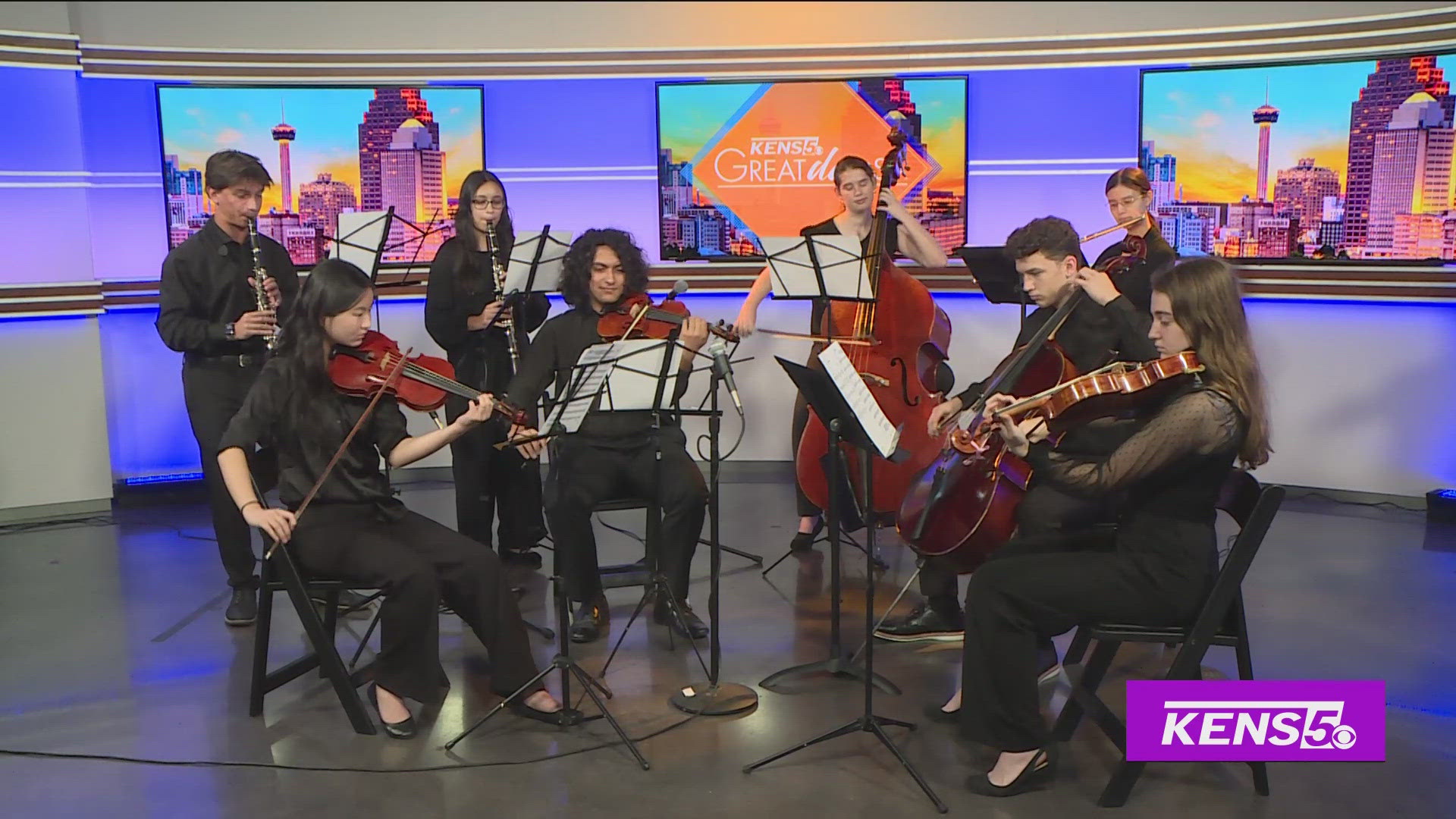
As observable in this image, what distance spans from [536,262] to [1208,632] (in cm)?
243

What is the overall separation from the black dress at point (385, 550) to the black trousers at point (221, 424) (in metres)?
1.02

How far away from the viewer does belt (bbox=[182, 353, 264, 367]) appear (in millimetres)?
4172

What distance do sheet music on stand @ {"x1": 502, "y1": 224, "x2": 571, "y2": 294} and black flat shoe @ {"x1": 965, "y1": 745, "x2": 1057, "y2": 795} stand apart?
2197 millimetres

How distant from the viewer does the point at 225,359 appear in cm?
419

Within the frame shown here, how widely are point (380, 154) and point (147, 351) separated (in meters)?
1.49

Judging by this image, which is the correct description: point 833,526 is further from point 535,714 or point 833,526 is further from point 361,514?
point 361,514

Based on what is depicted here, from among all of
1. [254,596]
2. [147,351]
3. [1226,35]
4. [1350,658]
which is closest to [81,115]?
[147,351]

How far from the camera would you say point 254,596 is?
4203 mm

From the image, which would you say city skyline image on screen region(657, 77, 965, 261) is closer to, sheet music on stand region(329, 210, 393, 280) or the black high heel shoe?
sheet music on stand region(329, 210, 393, 280)

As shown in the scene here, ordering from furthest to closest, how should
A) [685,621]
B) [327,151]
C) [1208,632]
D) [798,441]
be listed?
[327,151]
[798,441]
[685,621]
[1208,632]

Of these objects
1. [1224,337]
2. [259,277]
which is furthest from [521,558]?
[1224,337]

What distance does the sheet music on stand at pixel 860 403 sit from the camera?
2822 mm

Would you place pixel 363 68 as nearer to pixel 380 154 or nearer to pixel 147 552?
pixel 380 154

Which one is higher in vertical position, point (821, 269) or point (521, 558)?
point (821, 269)
